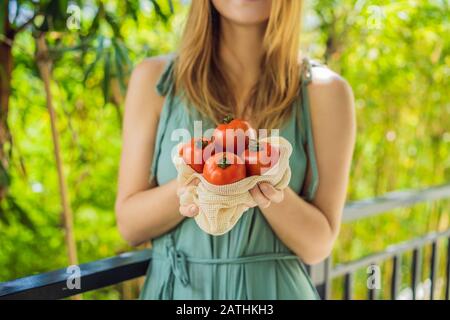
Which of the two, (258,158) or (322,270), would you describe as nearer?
(258,158)

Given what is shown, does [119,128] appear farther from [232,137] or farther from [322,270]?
[232,137]

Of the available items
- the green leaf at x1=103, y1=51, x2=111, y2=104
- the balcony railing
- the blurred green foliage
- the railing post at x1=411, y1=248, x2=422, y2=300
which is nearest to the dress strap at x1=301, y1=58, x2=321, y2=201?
the balcony railing

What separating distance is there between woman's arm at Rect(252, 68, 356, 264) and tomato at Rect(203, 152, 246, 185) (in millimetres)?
298

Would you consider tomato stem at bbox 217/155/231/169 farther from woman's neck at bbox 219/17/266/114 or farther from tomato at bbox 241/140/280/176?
woman's neck at bbox 219/17/266/114

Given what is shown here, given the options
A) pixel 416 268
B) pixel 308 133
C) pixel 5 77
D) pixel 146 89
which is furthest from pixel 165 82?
pixel 416 268

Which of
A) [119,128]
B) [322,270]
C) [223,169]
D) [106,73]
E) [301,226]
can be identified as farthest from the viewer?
[119,128]

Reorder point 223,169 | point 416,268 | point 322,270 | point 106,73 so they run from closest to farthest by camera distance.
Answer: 1. point 223,169
2. point 106,73
3. point 322,270
4. point 416,268

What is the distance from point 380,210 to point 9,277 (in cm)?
147

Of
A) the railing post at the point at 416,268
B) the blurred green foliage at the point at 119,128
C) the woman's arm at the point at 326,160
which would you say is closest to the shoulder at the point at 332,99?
the woman's arm at the point at 326,160

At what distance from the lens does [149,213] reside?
101 cm

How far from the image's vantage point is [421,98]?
2.52m

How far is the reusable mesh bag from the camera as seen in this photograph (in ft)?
2.43

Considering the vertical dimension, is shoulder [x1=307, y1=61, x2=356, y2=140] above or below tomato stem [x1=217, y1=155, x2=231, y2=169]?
above

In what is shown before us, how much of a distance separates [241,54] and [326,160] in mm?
255
